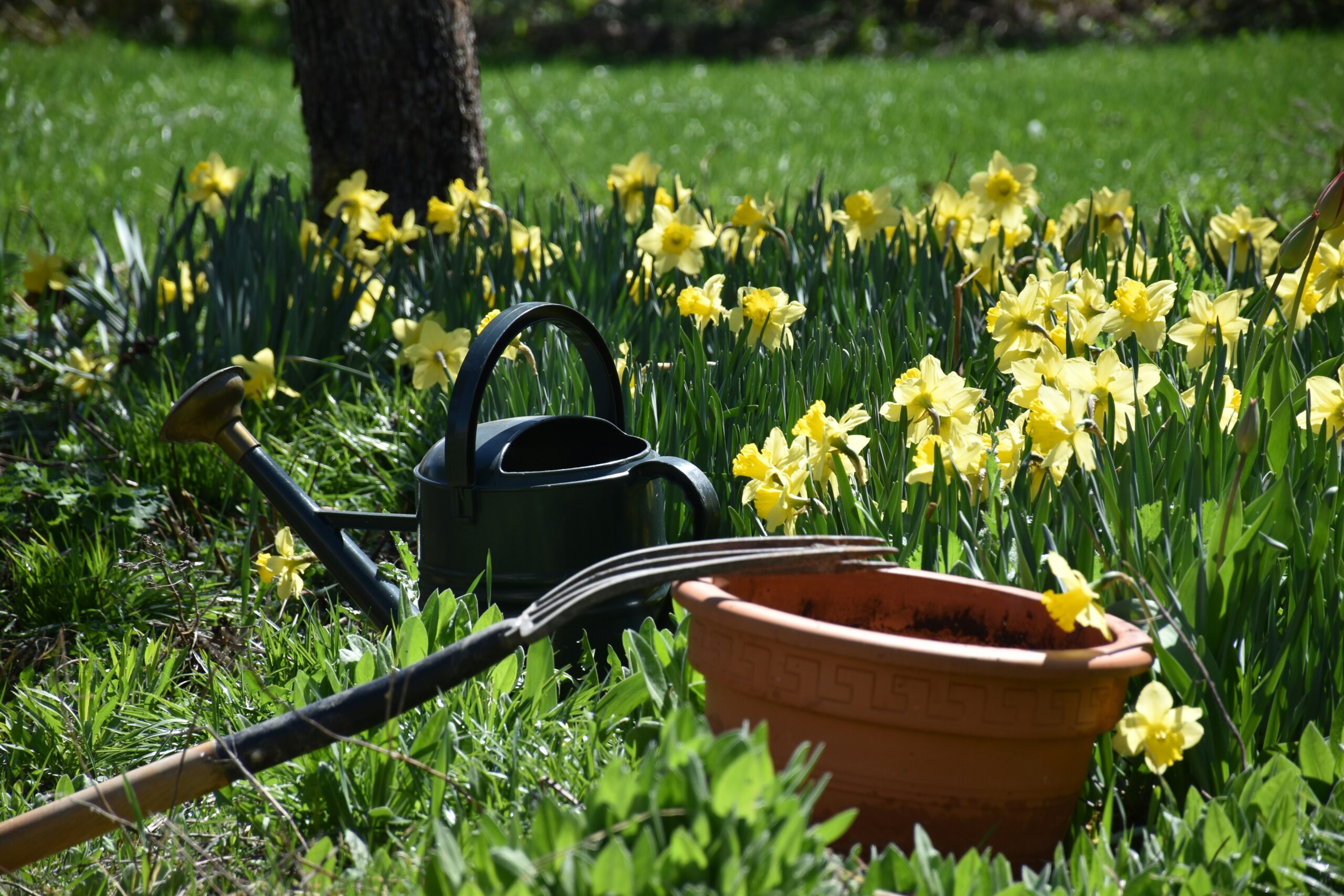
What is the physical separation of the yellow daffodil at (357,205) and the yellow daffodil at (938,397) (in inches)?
78.2

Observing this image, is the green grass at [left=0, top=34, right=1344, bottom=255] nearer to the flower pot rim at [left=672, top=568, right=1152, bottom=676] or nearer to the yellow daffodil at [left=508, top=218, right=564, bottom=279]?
the yellow daffodil at [left=508, top=218, right=564, bottom=279]

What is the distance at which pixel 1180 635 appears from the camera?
3.94 feet

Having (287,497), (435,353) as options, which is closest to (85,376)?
(435,353)

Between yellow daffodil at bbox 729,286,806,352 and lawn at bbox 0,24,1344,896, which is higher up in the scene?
yellow daffodil at bbox 729,286,806,352

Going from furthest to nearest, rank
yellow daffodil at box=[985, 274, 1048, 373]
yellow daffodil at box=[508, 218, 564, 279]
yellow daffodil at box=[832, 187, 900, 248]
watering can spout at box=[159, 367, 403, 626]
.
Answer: yellow daffodil at box=[508, 218, 564, 279] → yellow daffodil at box=[832, 187, 900, 248] → yellow daffodil at box=[985, 274, 1048, 373] → watering can spout at box=[159, 367, 403, 626]

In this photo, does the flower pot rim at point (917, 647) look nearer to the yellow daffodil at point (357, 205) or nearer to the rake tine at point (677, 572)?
the rake tine at point (677, 572)

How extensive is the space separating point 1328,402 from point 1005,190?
1.32 m

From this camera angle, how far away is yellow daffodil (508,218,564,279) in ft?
9.44

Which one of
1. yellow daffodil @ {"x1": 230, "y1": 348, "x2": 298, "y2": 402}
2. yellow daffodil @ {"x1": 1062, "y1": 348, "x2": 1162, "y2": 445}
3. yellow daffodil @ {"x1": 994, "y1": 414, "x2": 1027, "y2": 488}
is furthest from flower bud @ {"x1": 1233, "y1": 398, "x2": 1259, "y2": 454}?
yellow daffodil @ {"x1": 230, "y1": 348, "x2": 298, "y2": 402}

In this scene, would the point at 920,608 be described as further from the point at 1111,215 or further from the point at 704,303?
the point at 1111,215

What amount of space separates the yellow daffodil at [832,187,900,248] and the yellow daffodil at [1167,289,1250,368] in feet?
3.34

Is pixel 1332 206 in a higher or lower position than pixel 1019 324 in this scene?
higher

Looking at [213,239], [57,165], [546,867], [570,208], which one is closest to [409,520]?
[546,867]

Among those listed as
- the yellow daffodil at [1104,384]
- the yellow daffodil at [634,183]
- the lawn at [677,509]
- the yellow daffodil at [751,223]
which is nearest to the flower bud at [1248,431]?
the lawn at [677,509]
